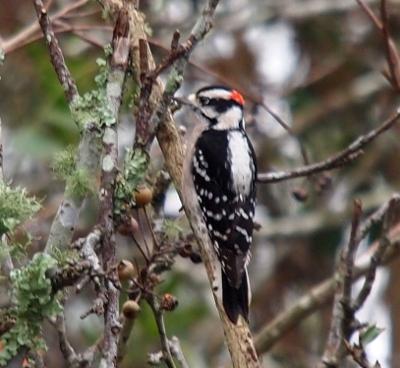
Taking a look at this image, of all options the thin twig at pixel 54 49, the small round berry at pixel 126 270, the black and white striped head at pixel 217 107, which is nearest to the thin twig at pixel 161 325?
the small round berry at pixel 126 270

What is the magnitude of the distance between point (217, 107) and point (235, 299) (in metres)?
1.31

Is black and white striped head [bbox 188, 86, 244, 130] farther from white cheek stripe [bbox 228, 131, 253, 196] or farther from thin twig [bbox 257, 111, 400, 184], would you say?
thin twig [bbox 257, 111, 400, 184]

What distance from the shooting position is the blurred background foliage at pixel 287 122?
578 centimetres

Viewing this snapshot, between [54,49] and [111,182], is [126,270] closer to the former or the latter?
[111,182]

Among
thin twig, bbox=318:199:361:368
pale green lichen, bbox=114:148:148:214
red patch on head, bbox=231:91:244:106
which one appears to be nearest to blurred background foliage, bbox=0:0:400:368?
red patch on head, bbox=231:91:244:106

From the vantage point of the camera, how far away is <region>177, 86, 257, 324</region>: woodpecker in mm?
3594

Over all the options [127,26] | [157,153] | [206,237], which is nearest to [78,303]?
[157,153]

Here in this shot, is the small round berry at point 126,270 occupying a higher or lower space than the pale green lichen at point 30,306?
higher

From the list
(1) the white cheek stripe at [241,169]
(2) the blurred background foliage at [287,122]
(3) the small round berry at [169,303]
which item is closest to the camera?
(3) the small round berry at [169,303]

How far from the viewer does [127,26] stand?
275 centimetres

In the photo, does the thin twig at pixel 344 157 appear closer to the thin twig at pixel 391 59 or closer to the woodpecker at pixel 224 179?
the thin twig at pixel 391 59

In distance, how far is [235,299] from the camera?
322cm

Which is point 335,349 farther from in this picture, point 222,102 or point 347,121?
point 347,121

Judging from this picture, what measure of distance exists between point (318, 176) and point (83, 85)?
145 cm
